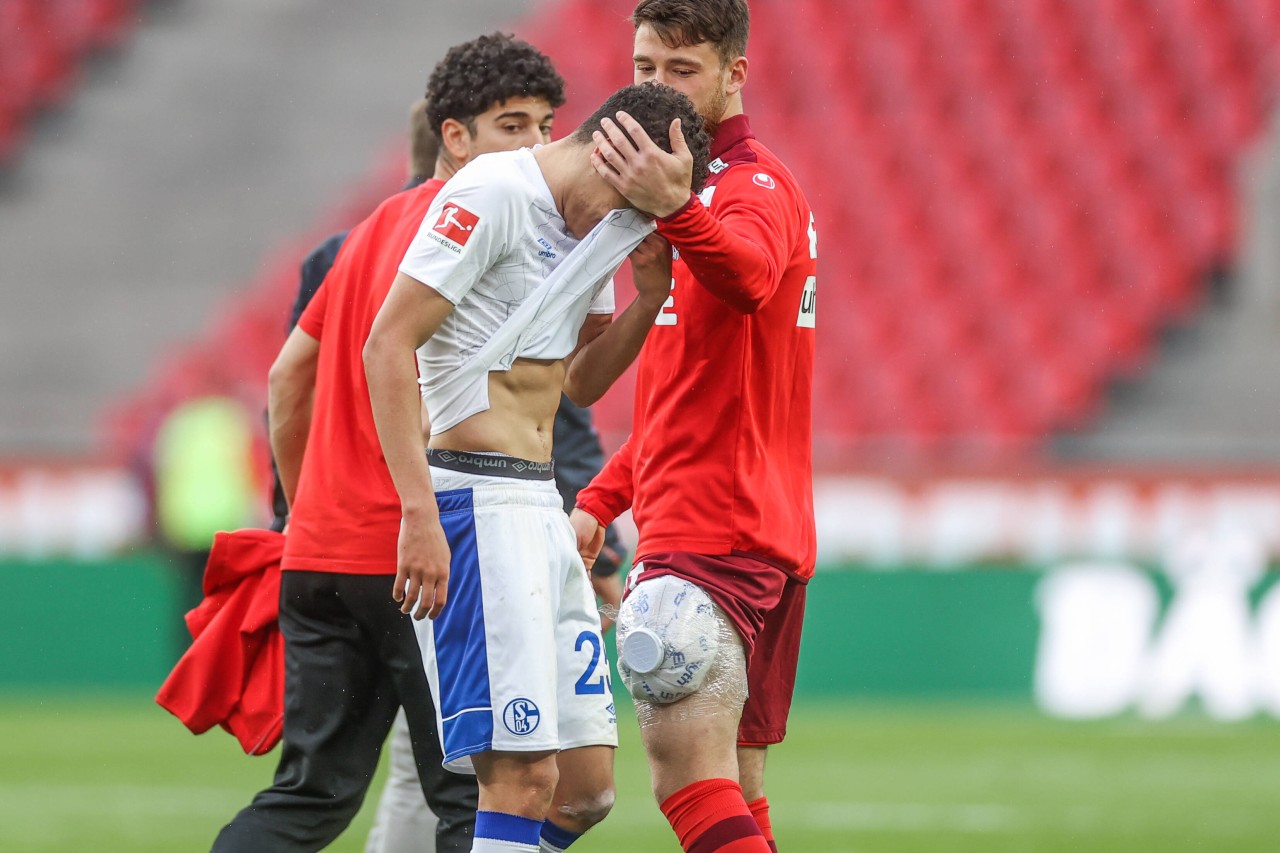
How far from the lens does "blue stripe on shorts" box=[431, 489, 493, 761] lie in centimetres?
383

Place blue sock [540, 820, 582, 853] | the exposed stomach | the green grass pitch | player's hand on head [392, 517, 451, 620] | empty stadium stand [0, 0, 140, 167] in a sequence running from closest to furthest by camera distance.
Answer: player's hand on head [392, 517, 451, 620]
the exposed stomach
blue sock [540, 820, 582, 853]
the green grass pitch
empty stadium stand [0, 0, 140, 167]

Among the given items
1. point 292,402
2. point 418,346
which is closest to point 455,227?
point 418,346

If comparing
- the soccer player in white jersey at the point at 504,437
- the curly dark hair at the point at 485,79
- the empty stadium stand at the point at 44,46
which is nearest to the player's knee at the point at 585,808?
the soccer player in white jersey at the point at 504,437

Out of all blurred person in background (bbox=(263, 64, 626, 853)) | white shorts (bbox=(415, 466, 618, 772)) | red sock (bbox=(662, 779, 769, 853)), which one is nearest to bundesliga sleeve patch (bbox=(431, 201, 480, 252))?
white shorts (bbox=(415, 466, 618, 772))

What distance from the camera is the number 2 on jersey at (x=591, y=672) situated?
160 inches

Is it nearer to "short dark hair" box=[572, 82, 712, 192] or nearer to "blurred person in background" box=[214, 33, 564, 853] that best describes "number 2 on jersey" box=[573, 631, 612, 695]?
"blurred person in background" box=[214, 33, 564, 853]

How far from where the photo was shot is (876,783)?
8844 millimetres

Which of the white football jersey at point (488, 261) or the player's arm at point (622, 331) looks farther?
the player's arm at point (622, 331)

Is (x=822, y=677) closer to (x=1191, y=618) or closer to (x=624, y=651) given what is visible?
(x=1191, y=618)

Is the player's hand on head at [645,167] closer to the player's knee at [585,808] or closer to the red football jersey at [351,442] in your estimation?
the red football jersey at [351,442]

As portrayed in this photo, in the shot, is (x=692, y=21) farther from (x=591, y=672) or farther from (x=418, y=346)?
(x=591, y=672)

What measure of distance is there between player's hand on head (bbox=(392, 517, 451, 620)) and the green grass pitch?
139 inches

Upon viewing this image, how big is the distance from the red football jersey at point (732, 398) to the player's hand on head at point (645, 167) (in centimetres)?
23

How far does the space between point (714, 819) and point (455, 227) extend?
1.28 meters
